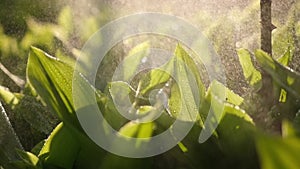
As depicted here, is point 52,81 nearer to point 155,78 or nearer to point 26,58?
point 155,78

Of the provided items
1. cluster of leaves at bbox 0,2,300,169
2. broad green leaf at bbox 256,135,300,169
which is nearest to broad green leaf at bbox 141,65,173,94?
cluster of leaves at bbox 0,2,300,169

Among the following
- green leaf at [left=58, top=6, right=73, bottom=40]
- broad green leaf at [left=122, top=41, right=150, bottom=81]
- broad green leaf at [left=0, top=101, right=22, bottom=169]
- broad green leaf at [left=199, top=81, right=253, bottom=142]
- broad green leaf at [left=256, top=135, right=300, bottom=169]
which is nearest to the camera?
broad green leaf at [left=256, top=135, right=300, bottom=169]

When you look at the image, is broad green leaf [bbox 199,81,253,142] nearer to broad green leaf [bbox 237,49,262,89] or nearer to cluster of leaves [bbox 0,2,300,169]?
cluster of leaves [bbox 0,2,300,169]

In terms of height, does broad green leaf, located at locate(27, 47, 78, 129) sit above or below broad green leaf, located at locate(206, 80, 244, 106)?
above

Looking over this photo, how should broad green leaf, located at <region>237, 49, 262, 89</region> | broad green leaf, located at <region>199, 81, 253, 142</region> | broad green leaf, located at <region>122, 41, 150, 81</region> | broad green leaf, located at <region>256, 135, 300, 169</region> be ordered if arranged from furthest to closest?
broad green leaf, located at <region>122, 41, 150, 81</region>, broad green leaf, located at <region>237, 49, 262, 89</region>, broad green leaf, located at <region>199, 81, 253, 142</region>, broad green leaf, located at <region>256, 135, 300, 169</region>

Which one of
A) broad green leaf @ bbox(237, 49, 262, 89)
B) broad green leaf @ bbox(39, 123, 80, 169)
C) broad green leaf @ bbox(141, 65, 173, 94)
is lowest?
broad green leaf @ bbox(237, 49, 262, 89)

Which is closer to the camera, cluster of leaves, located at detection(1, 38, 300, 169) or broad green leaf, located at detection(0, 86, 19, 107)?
cluster of leaves, located at detection(1, 38, 300, 169)

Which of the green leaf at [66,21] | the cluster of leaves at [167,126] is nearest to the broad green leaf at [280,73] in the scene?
the cluster of leaves at [167,126]
